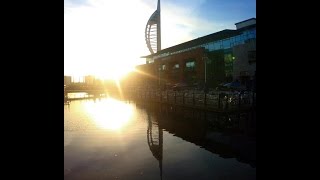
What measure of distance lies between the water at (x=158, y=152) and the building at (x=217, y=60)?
3421cm

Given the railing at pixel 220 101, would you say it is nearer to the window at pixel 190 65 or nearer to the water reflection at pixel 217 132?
the water reflection at pixel 217 132

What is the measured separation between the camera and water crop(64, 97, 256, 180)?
9.44 metres

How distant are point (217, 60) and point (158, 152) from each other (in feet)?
171

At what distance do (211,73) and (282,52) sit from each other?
6120cm

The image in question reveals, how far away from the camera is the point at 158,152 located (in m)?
12.3

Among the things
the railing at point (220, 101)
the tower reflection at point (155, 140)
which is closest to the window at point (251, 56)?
the railing at point (220, 101)

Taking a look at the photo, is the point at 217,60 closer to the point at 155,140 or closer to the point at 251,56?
the point at 251,56

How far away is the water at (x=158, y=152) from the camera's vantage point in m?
9.44

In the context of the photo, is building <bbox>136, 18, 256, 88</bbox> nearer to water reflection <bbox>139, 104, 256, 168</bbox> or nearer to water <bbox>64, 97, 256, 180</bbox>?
water reflection <bbox>139, 104, 256, 168</bbox>

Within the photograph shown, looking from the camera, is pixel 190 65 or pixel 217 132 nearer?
pixel 217 132

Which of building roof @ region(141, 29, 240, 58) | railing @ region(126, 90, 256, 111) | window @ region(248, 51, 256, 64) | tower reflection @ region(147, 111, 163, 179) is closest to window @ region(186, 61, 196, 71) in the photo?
building roof @ region(141, 29, 240, 58)

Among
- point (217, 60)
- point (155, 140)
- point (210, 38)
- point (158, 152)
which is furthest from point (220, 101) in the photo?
point (210, 38)

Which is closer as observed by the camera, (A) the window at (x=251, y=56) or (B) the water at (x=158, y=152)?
(B) the water at (x=158, y=152)
